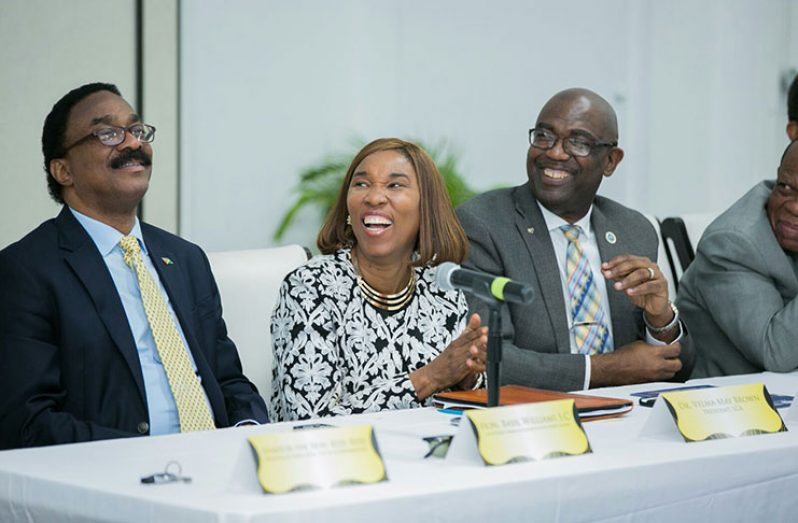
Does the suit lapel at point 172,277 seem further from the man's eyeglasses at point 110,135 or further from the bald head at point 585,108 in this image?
the bald head at point 585,108

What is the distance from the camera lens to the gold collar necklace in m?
2.82

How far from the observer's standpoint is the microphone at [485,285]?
6.18ft

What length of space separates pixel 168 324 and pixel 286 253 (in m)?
0.76

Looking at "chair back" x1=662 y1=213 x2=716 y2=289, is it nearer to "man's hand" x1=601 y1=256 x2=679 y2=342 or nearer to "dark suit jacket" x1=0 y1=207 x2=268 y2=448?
"man's hand" x1=601 y1=256 x2=679 y2=342

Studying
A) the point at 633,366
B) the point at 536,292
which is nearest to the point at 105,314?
the point at 536,292

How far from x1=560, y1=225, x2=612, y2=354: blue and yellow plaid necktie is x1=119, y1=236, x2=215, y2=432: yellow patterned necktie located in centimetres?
117

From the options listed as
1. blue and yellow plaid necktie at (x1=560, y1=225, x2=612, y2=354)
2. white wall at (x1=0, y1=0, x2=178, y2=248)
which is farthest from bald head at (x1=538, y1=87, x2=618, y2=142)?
white wall at (x1=0, y1=0, x2=178, y2=248)

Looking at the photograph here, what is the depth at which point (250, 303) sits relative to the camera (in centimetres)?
316

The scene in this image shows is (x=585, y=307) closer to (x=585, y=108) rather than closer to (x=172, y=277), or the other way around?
(x=585, y=108)

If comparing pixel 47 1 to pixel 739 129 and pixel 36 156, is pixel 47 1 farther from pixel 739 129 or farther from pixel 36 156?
pixel 739 129

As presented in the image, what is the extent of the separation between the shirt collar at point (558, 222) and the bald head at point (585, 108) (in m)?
0.25

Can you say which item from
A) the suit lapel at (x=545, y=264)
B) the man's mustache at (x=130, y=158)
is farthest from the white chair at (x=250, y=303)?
the suit lapel at (x=545, y=264)

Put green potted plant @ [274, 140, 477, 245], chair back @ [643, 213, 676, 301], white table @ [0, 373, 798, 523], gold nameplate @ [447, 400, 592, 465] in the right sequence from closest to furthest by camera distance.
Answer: white table @ [0, 373, 798, 523] → gold nameplate @ [447, 400, 592, 465] → chair back @ [643, 213, 676, 301] → green potted plant @ [274, 140, 477, 245]

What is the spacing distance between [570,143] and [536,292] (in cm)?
47
